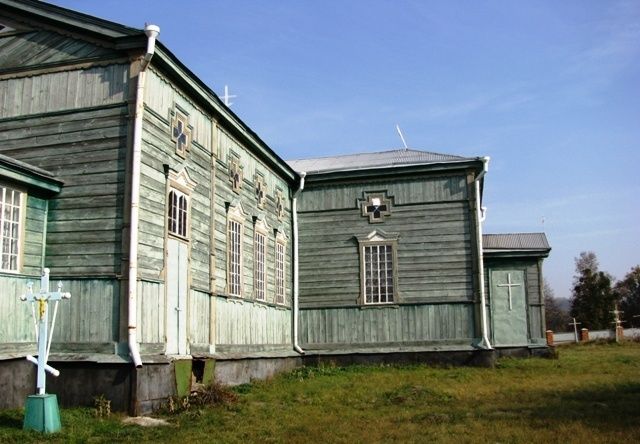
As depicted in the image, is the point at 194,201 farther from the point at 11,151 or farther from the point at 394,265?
the point at 394,265

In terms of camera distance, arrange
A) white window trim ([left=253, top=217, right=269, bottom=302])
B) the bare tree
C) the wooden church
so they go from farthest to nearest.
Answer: the bare tree < white window trim ([left=253, top=217, right=269, bottom=302]) < the wooden church

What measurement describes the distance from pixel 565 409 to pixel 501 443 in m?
3.14

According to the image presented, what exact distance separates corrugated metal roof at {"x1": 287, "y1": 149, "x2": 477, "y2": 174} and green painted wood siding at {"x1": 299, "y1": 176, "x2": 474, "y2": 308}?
601 mm

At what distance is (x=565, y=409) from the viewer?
1132 cm

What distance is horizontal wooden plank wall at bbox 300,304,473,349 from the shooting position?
19.3 m

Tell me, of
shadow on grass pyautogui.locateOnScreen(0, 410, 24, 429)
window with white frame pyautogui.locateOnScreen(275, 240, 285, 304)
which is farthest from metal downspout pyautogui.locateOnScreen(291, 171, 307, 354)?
shadow on grass pyautogui.locateOnScreen(0, 410, 24, 429)

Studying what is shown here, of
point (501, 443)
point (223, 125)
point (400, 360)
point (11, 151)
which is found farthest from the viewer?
point (400, 360)

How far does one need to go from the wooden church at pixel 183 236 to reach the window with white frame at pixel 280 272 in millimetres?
58

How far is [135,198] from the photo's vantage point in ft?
36.9

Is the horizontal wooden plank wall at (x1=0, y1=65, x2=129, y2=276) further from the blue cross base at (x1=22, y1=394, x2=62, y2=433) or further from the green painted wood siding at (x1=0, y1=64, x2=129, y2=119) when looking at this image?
the blue cross base at (x1=22, y1=394, x2=62, y2=433)

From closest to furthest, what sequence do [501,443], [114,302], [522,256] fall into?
[501,443], [114,302], [522,256]

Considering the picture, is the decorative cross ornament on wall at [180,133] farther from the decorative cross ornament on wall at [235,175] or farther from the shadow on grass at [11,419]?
the shadow on grass at [11,419]

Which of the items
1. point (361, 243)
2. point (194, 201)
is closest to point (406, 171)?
point (361, 243)

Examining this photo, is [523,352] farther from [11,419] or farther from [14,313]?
[11,419]
